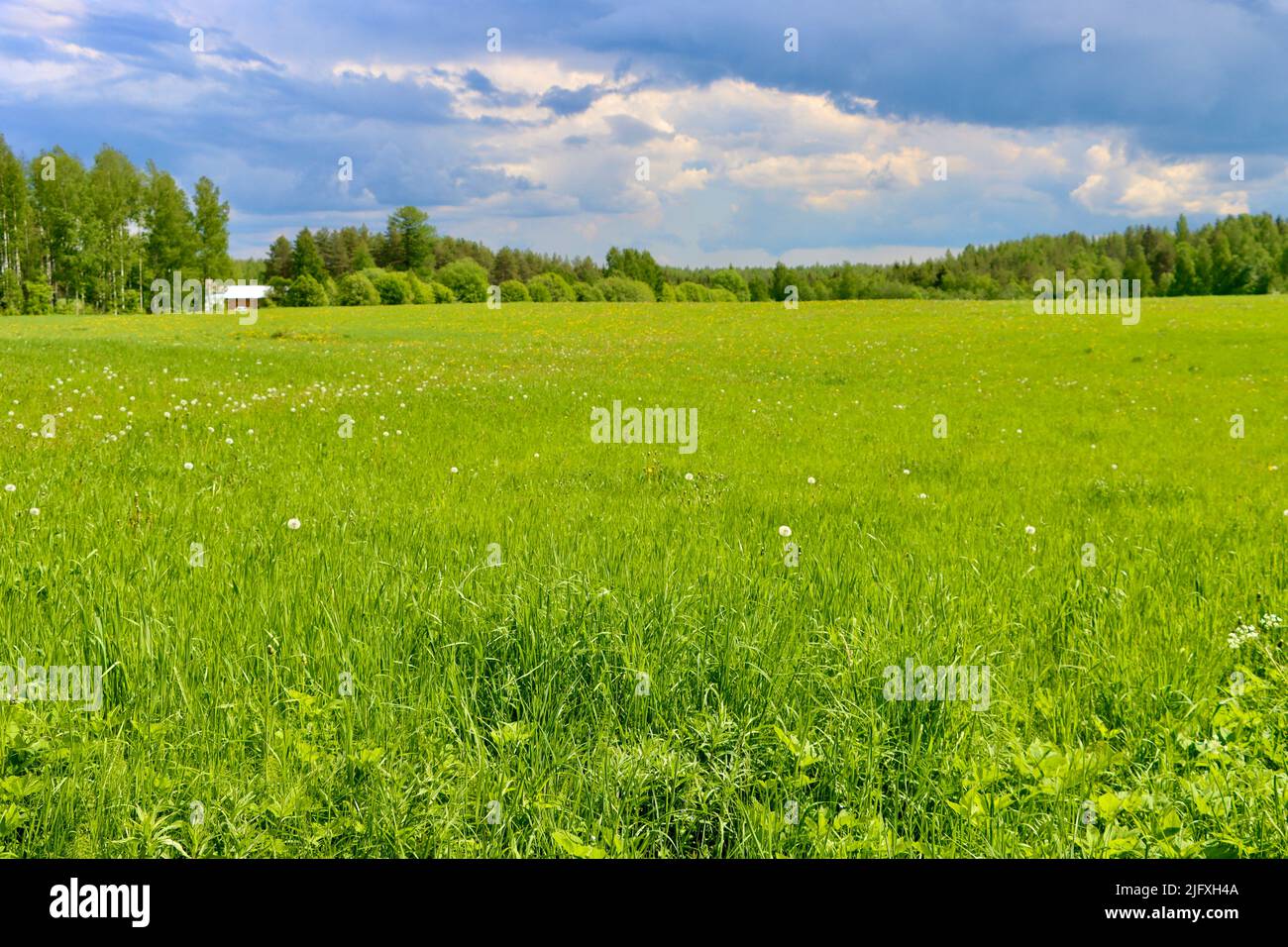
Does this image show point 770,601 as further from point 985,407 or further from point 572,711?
point 985,407

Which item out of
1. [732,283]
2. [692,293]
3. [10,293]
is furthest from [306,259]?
[732,283]

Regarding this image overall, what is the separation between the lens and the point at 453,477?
915cm

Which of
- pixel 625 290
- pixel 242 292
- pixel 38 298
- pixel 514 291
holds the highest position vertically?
pixel 625 290

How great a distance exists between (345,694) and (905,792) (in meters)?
2.59

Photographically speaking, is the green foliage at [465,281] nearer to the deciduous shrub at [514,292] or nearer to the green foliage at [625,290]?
the deciduous shrub at [514,292]

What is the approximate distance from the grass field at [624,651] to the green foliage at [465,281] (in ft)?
332

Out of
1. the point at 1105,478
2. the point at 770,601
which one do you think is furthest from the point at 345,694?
the point at 1105,478

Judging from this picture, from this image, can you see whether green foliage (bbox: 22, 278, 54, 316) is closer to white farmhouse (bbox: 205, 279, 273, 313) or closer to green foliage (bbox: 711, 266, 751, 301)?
white farmhouse (bbox: 205, 279, 273, 313)

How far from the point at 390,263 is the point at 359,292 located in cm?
3083

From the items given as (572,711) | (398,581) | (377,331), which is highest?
(377,331)

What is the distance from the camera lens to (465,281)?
109125 millimetres

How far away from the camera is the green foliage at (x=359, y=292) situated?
93188 millimetres

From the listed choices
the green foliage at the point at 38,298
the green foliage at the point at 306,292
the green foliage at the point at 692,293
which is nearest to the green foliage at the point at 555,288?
the green foliage at the point at 692,293

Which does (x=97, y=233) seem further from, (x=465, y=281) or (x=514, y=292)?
(x=514, y=292)
